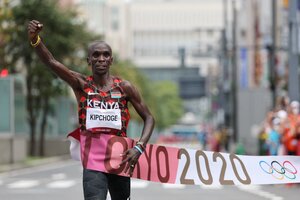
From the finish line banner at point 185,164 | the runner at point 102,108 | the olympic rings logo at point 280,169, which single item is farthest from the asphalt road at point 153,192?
the runner at point 102,108

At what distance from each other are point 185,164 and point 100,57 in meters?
1.35

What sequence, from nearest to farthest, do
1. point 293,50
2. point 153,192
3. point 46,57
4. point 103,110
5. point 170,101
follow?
point 46,57, point 103,110, point 153,192, point 293,50, point 170,101

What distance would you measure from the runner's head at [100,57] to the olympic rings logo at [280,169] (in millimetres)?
1945

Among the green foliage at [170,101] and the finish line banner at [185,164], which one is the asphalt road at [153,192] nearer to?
the finish line banner at [185,164]

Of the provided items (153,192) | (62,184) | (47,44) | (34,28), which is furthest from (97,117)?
(47,44)

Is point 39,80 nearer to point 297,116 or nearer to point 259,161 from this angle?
point 297,116

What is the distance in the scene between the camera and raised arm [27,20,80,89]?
7.99 m

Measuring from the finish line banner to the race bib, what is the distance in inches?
3.3

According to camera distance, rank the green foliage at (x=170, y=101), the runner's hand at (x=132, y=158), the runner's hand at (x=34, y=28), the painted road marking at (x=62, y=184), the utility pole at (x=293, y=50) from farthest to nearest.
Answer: the green foliage at (x=170, y=101) → the utility pole at (x=293, y=50) → the painted road marking at (x=62, y=184) → the runner's hand at (x=132, y=158) → the runner's hand at (x=34, y=28)

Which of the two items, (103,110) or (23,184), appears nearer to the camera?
(103,110)

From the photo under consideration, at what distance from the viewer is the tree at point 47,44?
44.7 meters

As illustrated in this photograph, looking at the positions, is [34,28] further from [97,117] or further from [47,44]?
[47,44]

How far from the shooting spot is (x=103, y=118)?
8336mm

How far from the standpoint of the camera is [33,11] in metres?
45.4
